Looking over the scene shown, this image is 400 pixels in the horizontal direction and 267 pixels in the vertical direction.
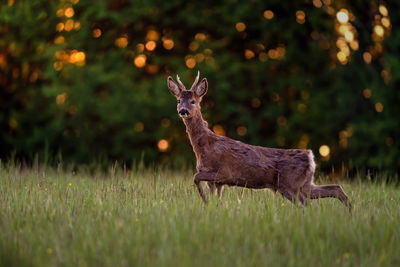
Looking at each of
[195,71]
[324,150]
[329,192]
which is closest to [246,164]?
[329,192]

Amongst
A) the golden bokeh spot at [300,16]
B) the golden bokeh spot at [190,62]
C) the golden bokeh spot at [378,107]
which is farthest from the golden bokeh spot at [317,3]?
the golden bokeh spot at [190,62]

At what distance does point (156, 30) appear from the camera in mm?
13336

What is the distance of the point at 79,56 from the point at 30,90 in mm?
1379

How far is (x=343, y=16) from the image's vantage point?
13062 mm

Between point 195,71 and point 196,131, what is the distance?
5092 millimetres

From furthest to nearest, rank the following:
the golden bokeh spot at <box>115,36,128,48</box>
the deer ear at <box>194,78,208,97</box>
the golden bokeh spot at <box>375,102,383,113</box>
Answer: the golden bokeh spot at <box>115,36,128,48</box>
the golden bokeh spot at <box>375,102,383,113</box>
the deer ear at <box>194,78,208,97</box>

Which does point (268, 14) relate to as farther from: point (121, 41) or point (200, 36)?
point (121, 41)

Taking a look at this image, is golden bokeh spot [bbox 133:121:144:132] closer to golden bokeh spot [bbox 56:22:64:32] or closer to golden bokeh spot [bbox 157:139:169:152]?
golden bokeh spot [bbox 157:139:169:152]

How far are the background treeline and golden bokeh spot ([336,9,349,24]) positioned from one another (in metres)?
0.02

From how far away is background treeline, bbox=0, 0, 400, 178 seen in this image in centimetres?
1270

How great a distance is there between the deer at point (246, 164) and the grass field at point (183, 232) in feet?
1.64

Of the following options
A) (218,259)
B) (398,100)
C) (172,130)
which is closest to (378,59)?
Answer: (398,100)

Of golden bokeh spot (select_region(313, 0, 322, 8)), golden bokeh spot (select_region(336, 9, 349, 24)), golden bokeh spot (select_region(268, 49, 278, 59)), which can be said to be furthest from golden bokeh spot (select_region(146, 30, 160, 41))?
golden bokeh spot (select_region(336, 9, 349, 24))

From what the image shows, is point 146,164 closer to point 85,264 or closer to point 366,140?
point 366,140
